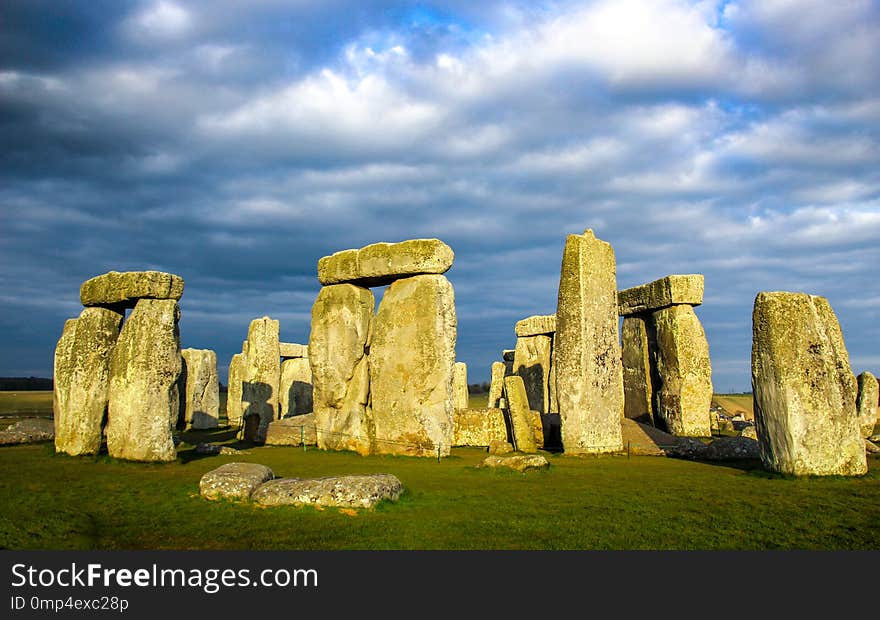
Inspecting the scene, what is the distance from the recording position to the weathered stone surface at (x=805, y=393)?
8.69 m

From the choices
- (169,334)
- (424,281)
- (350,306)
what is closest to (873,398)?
(424,281)

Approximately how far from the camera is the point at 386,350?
1307 cm

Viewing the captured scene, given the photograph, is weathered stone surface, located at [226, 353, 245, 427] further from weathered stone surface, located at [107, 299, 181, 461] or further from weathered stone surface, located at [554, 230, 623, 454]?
weathered stone surface, located at [554, 230, 623, 454]

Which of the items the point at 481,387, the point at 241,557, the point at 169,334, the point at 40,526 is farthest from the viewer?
the point at 481,387

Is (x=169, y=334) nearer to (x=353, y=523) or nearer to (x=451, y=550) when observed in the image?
(x=353, y=523)

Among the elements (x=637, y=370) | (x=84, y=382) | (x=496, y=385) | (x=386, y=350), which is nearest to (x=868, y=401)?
(x=637, y=370)

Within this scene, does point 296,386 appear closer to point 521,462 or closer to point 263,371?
point 263,371

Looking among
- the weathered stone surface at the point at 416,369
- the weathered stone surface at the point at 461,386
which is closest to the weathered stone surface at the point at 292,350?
the weathered stone surface at the point at 461,386

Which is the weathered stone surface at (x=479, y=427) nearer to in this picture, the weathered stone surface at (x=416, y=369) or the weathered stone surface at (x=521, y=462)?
the weathered stone surface at (x=416, y=369)

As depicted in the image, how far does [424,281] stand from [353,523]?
7157mm

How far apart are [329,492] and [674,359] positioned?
1297 cm

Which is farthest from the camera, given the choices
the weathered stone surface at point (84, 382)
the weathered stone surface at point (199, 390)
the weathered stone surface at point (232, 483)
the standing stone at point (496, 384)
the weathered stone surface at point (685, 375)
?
the standing stone at point (496, 384)

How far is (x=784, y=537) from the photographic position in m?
5.55

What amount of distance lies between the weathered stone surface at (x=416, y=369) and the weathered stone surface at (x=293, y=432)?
2.65 metres
